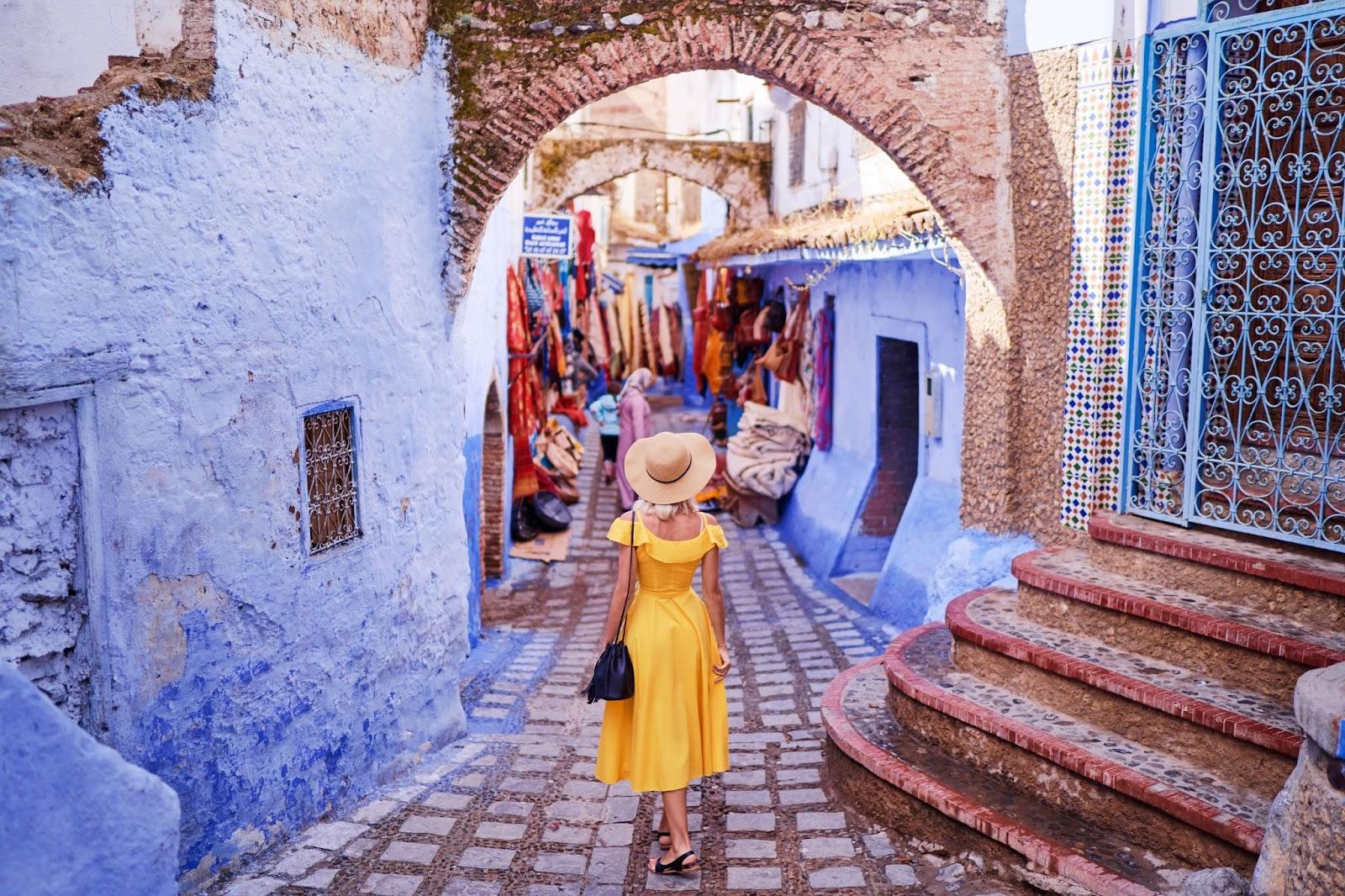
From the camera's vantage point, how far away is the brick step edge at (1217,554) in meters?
5.11

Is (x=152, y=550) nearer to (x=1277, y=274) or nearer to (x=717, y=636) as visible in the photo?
(x=717, y=636)

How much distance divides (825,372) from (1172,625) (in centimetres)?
812

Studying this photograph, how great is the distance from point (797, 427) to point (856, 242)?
573cm

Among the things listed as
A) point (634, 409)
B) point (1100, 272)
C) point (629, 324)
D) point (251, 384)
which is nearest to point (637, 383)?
point (634, 409)

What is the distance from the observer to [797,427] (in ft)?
48.3

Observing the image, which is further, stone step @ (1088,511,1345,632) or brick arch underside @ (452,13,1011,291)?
Answer: brick arch underside @ (452,13,1011,291)

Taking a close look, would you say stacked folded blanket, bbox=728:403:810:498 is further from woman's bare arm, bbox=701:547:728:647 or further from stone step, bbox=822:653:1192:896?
woman's bare arm, bbox=701:547:728:647

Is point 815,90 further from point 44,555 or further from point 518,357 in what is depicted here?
point 518,357

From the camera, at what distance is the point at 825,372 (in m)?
13.3

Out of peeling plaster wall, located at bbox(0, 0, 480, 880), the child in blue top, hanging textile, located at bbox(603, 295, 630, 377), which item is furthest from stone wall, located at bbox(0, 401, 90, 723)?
hanging textile, located at bbox(603, 295, 630, 377)

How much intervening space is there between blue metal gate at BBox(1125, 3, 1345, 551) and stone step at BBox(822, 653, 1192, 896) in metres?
1.74

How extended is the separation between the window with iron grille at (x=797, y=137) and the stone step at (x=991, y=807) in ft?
34.2

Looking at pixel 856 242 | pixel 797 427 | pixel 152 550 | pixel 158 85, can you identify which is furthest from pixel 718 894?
pixel 797 427

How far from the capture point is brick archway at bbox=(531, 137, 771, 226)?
1827 cm
